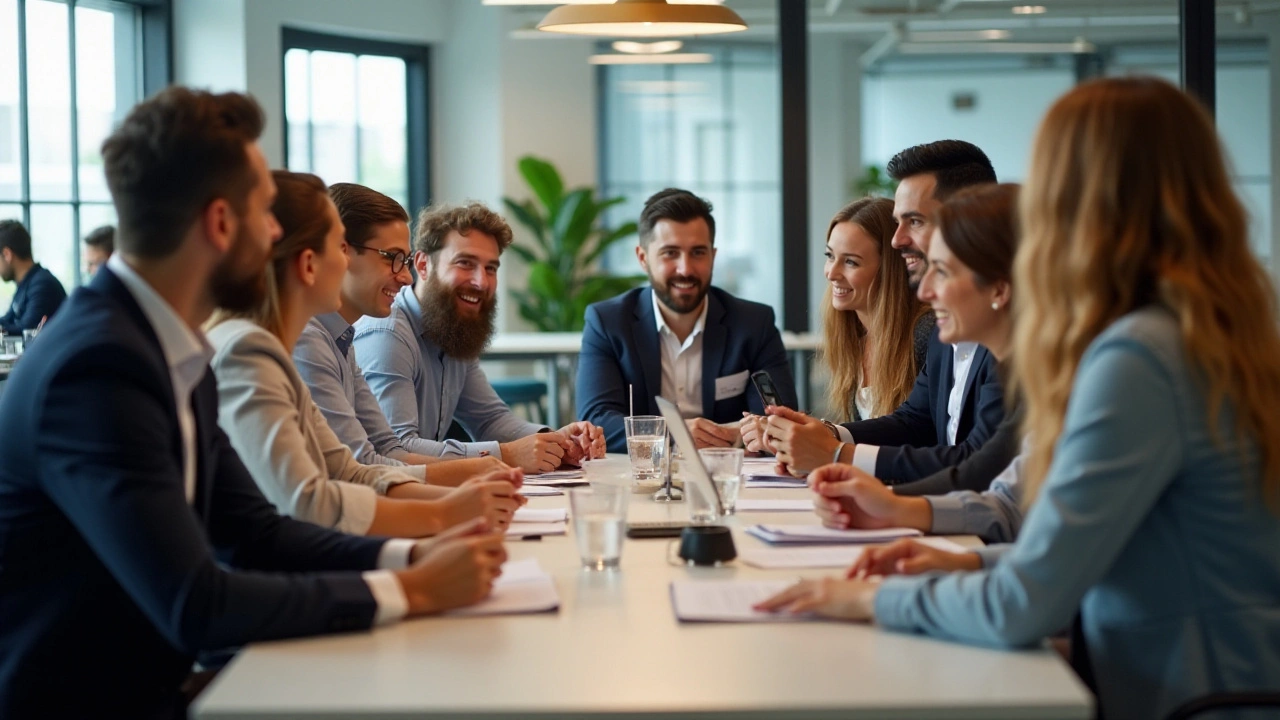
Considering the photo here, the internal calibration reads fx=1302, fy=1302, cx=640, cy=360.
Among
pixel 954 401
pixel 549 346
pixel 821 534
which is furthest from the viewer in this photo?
pixel 549 346

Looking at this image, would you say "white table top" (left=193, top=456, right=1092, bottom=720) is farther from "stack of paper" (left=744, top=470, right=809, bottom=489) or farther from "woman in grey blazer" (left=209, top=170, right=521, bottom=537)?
"stack of paper" (left=744, top=470, right=809, bottom=489)

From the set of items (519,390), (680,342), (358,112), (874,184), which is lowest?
(519,390)

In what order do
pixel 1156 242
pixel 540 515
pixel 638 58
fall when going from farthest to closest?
1. pixel 638 58
2. pixel 540 515
3. pixel 1156 242

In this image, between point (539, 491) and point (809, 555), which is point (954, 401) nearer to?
point (539, 491)

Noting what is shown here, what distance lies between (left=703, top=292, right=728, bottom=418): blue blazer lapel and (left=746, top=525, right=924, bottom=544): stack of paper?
1.89 meters

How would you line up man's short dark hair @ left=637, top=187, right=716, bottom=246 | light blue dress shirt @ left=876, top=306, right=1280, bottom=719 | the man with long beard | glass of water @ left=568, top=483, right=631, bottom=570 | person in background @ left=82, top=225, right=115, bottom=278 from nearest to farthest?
1. light blue dress shirt @ left=876, top=306, right=1280, bottom=719
2. glass of water @ left=568, top=483, right=631, bottom=570
3. the man with long beard
4. man's short dark hair @ left=637, top=187, right=716, bottom=246
5. person in background @ left=82, top=225, right=115, bottom=278

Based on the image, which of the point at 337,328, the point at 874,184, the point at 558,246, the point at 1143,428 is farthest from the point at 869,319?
the point at 874,184

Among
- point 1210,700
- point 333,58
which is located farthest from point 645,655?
point 333,58

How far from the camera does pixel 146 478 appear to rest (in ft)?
4.89

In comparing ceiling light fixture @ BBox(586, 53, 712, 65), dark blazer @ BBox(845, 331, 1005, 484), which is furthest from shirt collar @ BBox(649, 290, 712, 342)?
ceiling light fixture @ BBox(586, 53, 712, 65)

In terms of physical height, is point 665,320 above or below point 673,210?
below

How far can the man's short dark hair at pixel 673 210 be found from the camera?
440 cm

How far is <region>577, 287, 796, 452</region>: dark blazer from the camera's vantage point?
4152 mm

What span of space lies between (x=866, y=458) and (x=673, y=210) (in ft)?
5.91
